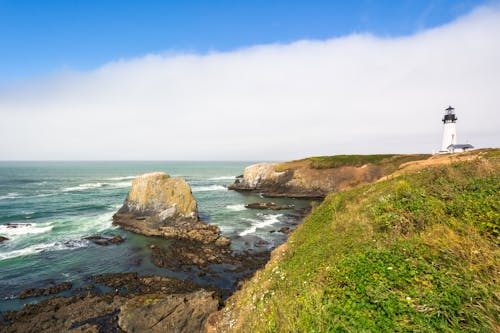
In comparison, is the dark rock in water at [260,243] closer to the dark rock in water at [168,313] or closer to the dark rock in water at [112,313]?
the dark rock in water at [112,313]

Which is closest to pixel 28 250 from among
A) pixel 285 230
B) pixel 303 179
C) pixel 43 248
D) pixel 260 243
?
pixel 43 248

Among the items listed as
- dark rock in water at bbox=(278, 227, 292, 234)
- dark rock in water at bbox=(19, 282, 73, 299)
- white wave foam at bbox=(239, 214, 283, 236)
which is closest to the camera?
dark rock in water at bbox=(19, 282, 73, 299)

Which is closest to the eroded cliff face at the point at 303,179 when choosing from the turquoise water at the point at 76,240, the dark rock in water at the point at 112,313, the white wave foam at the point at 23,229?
the turquoise water at the point at 76,240

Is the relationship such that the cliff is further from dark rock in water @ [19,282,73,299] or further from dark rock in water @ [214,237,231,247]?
dark rock in water @ [19,282,73,299]

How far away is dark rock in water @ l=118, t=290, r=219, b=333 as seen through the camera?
12422 mm

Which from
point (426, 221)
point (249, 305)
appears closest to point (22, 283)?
point (249, 305)

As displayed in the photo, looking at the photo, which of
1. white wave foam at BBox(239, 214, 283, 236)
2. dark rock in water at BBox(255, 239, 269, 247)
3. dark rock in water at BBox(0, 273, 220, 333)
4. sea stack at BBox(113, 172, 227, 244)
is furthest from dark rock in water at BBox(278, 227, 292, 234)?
dark rock in water at BBox(0, 273, 220, 333)

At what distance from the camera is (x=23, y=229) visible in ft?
98.6

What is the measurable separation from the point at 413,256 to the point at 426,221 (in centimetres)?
247

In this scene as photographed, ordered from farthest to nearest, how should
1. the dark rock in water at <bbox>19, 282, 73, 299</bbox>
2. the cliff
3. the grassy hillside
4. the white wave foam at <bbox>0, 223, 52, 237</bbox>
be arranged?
the cliff < the white wave foam at <bbox>0, 223, 52, 237</bbox> < the dark rock in water at <bbox>19, 282, 73, 299</bbox> < the grassy hillside

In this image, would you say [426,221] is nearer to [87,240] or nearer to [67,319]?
[67,319]

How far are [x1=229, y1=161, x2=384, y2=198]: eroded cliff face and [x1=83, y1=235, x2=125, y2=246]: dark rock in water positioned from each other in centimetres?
3770

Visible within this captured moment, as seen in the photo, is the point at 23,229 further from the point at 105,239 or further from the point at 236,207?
the point at 236,207

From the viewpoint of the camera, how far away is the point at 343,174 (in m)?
59.8
